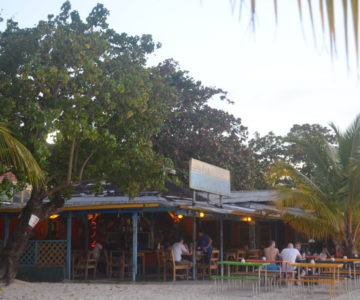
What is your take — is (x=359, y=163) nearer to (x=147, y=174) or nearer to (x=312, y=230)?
(x=312, y=230)

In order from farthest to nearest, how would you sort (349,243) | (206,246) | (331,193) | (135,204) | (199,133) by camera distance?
(199,133) → (206,246) → (331,193) → (349,243) → (135,204)

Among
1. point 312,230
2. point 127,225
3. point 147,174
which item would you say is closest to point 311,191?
point 312,230

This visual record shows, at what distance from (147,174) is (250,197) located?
10644 mm

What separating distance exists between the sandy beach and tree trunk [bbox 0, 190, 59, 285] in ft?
1.19

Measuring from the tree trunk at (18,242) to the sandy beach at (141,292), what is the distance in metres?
0.36

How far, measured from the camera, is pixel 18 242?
13289 millimetres

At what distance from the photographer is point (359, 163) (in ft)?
48.3

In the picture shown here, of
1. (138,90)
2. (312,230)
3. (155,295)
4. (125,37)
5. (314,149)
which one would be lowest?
(155,295)

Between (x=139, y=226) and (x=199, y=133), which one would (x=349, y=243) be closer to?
(x=139, y=226)

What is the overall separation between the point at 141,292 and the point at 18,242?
134 inches

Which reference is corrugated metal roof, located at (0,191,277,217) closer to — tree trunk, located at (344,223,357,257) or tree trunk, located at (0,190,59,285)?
tree trunk, located at (0,190,59,285)

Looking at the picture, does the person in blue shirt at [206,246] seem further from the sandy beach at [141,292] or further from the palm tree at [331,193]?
the palm tree at [331,193]

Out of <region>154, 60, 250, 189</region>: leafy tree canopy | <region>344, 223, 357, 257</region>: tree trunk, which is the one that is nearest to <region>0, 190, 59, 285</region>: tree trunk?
<region>344, 223, 357, 257</region>: tree trunk

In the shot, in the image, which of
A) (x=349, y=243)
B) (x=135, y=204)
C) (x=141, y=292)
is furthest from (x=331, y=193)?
(x=141, y=292)
